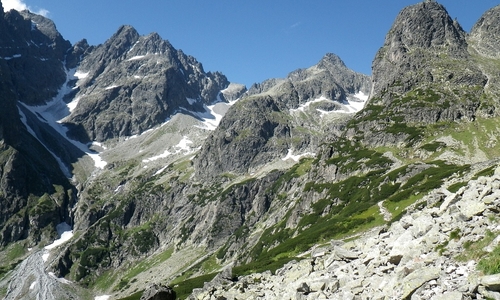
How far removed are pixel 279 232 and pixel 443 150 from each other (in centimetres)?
6647

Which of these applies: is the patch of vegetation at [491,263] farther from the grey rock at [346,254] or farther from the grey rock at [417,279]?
the grey rock at [346,254]

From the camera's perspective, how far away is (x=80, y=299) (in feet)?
630

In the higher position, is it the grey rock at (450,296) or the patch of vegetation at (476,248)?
the patch of vegetation at (476,248)

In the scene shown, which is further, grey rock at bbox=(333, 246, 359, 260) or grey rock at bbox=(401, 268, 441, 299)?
grey rock at bbox=(333, 246, 359, 260)

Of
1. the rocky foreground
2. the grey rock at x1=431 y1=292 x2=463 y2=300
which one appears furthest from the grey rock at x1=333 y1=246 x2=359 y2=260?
the grey rock at x1=431 y1=292 x2=463 y2=300

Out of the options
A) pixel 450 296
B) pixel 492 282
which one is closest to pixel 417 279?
pixel 450 296

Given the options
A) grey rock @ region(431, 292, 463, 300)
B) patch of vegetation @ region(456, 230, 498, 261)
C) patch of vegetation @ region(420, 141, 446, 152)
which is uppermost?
patch of vegetation @ region(456, 230, 498, 261)

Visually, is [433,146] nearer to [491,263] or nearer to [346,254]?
[346,254]

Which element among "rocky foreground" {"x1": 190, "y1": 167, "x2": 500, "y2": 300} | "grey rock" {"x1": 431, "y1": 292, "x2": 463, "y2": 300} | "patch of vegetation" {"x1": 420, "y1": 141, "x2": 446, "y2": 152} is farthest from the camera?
"patch of vegetation" {"x1": 420, "y1": 141, "x2": 446, "y2": 152}

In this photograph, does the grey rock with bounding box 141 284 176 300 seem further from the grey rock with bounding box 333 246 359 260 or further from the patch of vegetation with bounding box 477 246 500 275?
the patch of vegetation with bounding box 477 246 500 275

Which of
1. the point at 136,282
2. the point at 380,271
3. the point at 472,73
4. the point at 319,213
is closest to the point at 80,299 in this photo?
the point at 136,282

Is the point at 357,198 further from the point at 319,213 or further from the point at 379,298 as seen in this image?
the point at 379,298

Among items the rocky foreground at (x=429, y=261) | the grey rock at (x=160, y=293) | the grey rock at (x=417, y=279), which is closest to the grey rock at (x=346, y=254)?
the rocky foreground at (x=429, y=261)

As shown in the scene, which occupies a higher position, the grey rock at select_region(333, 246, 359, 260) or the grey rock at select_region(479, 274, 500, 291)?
the grey rock at select_region(479, 274, 500, 291)
